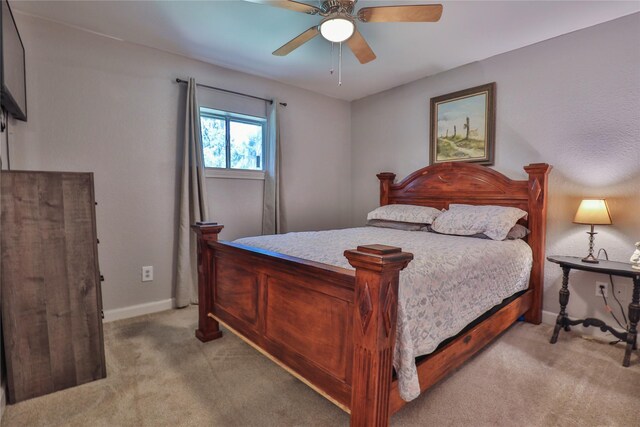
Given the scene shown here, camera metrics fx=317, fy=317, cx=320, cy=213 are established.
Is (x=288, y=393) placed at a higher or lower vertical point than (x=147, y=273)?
lower

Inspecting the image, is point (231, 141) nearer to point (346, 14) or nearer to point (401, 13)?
point (346, 14)

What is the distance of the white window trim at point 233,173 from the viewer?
325 centimetres

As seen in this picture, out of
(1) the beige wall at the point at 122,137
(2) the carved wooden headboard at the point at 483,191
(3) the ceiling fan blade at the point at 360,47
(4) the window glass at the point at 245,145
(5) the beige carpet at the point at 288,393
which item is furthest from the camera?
(4) the window glass at the point at 245,145

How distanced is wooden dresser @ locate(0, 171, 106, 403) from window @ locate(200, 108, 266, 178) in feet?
5.12

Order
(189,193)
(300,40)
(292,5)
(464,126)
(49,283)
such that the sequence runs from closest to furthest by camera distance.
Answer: (49,283), (292,5), (300,40), (189,193), (464,126)

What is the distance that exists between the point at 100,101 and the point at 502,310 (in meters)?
3.50

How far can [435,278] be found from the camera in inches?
60.0

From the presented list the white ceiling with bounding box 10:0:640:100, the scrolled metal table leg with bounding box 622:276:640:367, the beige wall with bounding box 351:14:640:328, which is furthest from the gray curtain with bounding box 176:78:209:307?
the scrolled metal table leg with bounding box 622:276:640:367

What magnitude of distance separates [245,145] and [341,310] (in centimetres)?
269

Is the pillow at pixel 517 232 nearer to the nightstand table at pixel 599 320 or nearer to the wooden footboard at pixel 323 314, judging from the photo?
the nightstand table at pixel 599 320

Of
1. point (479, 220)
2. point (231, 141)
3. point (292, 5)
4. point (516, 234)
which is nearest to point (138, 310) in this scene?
point (231, 141)

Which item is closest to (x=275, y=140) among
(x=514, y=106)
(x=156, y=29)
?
(x=156, y=29)

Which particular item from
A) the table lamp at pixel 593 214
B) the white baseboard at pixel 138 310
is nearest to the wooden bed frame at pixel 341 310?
the table lamp at pixel 593 214

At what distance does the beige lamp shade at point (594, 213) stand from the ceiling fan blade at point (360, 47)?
6.31 feet
